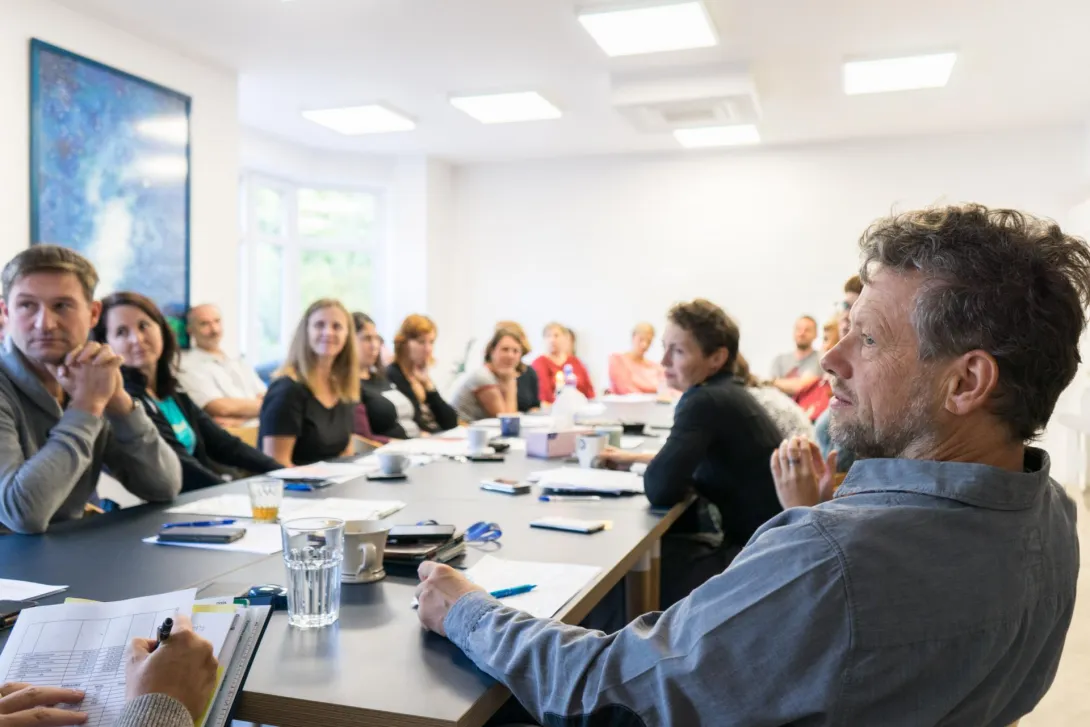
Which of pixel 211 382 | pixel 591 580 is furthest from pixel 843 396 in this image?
pixel 211 382

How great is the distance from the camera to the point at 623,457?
8.68ft

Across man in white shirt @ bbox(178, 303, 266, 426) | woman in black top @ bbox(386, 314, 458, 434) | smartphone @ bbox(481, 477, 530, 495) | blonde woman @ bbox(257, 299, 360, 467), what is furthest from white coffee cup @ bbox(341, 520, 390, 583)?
man in white shirt @ bbox(178, 303, 266, 426)

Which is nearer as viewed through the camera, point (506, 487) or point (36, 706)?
point (36, 706)

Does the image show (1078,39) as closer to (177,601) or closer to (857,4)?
(857,4)

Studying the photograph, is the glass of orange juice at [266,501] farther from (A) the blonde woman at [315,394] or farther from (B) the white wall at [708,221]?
(B) the white wall at [708,221]

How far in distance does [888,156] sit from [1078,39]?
2.69 m

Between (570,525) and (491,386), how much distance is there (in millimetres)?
2972

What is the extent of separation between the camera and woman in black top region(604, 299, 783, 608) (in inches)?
89.4

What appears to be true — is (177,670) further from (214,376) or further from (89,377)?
(214,376)

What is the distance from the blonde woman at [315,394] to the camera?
10.4 feet

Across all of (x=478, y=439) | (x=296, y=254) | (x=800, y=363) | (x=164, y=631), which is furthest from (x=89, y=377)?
(x=296, y=254)

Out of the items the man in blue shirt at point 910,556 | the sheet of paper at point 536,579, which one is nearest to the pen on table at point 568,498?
the sheet of paper at point 536,579

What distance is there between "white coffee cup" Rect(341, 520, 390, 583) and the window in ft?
20.8

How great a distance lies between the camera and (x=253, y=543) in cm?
169
